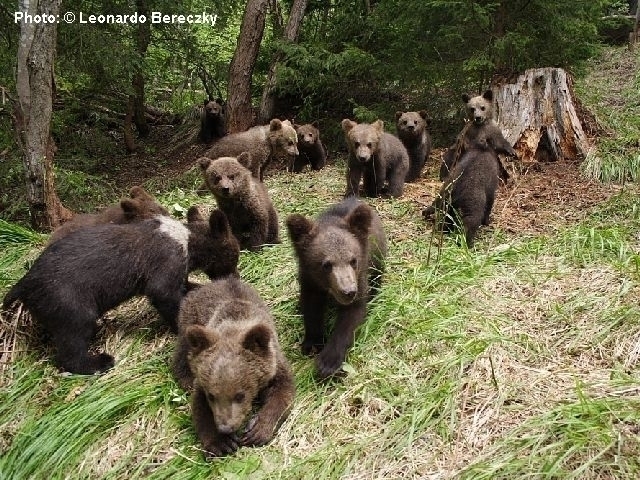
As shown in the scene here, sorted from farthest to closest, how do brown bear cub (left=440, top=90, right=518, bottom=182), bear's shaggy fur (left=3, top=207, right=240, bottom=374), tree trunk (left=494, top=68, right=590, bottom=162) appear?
tree trunk (left=494, top=68, right=590, bottom=162), brown bear cub (left=440, top=90, right=518, bottom=182), bear's shaggy fur (left=3, top=207, right=240, bottom=374)

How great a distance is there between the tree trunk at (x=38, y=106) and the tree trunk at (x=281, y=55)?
6607 mm

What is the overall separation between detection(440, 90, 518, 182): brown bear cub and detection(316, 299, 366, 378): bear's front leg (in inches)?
183

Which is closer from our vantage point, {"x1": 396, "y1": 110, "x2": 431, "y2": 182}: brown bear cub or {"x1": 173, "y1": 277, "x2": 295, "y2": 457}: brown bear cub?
{"x1": 173, "y1": 277, "x2": 295, "y2": 457}: brown bear cub

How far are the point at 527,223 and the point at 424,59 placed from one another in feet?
17.7

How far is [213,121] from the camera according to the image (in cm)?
1564

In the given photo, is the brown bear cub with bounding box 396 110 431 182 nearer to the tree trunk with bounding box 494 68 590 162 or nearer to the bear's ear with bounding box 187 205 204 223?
the tree trunk with bounding box 494 68 590 162

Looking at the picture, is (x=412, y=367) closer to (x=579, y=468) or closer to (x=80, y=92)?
(x=579, y=468)

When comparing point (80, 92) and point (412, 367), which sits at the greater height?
point (80, 92)

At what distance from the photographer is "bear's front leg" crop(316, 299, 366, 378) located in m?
4.59

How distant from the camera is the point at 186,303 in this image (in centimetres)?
517

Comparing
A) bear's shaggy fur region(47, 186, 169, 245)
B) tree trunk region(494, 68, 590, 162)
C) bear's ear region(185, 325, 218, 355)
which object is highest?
tree trunk region(494, 68, 590, 162)

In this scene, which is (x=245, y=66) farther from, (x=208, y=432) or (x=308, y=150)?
(x=208, y=432)

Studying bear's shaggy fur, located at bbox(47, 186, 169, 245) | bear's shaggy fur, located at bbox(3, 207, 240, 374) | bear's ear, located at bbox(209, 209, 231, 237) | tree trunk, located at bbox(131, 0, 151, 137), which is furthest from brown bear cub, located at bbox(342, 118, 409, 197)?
tree trunk, located at bbox(131, 0, 151, 137)

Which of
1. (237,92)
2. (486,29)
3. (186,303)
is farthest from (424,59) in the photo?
(186,303)
